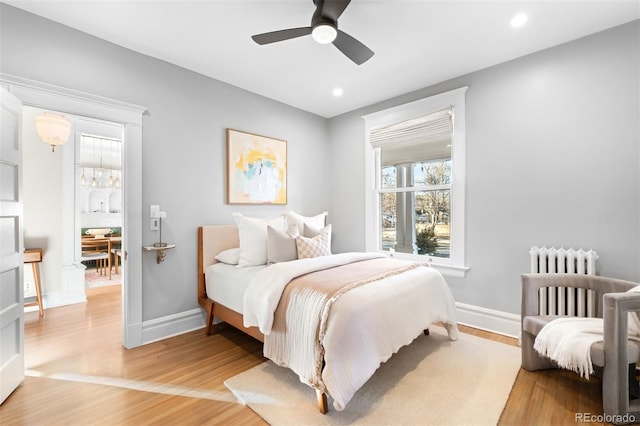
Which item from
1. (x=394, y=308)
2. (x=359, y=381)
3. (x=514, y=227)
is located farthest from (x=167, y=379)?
(x=514, y=227)

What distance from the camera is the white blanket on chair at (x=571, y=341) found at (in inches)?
67.7

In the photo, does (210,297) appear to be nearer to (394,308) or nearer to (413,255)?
(394,308)

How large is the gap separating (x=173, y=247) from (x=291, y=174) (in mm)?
1849

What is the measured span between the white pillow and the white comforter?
618 mm

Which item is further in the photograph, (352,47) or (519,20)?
(519,20)

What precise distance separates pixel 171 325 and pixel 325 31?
294cm

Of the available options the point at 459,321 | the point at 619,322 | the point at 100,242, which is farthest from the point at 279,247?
the point at 100,242

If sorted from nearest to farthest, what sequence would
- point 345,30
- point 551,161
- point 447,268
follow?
point 345,30, point 551,161, point 447,268

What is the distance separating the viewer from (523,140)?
9.12ft

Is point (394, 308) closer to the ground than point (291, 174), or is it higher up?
closer to the ground

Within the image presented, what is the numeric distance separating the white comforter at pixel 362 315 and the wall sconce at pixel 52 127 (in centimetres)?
271

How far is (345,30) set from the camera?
2365 millimetres

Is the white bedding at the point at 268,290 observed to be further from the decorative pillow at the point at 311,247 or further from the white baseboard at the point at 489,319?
the white baseboard at the point at 489,319

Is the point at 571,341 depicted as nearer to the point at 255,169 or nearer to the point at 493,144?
the point at 493,144
